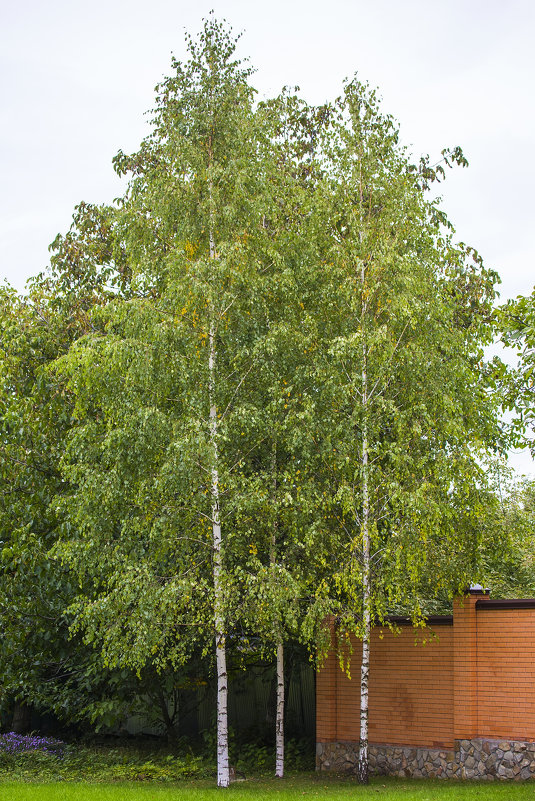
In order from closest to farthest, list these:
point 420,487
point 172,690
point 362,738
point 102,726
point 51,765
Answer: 1. point 420,487
2. point 362,738
3. point 51,765
4. point 172,690
5. point 102,726

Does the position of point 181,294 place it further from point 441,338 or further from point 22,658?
point 22,658

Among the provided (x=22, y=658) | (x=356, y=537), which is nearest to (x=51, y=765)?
(x=22, y=658)

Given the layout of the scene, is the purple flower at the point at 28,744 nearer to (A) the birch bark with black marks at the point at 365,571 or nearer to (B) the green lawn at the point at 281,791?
(B) the green lawn at the point at 281,791

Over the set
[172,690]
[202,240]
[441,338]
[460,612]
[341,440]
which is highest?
[202,240]

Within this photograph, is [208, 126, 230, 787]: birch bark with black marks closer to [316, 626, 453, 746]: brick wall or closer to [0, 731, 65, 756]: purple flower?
[316, 626, 453, 746]: brick wall

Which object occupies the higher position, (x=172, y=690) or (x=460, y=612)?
(x=460, y=612)

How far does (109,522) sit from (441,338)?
227 inches

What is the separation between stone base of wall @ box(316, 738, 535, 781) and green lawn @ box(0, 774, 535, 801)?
0.35m

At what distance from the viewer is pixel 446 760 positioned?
43.8 ft

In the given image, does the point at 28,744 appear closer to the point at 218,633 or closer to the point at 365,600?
the point at 218,633

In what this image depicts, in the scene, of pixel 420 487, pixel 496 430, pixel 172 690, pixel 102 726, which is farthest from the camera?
pixel 102 726

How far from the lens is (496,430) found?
551 inches

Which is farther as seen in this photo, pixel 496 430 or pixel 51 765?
pixel 51 765

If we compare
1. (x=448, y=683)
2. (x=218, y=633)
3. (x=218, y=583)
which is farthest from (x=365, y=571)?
(x=448, y=683)
